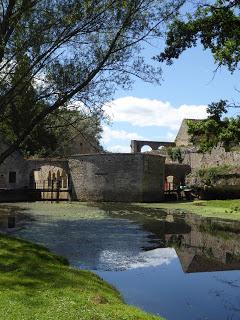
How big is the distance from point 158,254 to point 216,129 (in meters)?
5.20

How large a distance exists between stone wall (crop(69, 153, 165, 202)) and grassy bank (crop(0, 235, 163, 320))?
1128 inches

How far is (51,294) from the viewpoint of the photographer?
7914mm

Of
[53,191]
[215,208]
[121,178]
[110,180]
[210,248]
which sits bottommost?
[210,248]

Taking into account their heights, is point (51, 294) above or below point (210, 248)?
above

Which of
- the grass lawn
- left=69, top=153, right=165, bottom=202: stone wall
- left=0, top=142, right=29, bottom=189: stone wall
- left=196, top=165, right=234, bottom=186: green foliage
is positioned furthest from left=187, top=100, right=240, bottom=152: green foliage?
left=0, top=142, right=29, bottom=189: stone wall

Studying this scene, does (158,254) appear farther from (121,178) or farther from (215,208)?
(121,178)

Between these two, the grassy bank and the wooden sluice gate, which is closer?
the grassy bank

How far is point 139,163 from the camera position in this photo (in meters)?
40.1

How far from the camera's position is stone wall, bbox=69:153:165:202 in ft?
131

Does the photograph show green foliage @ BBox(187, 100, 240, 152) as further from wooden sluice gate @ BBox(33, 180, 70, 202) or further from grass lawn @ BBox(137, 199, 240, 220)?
wooden sluice gate @ BBox(33, 180, 70, 202)

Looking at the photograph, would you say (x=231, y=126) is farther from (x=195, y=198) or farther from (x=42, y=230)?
(x=195, y=198)

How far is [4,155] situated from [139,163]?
1045 inches

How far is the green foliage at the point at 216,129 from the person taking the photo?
39.7ft

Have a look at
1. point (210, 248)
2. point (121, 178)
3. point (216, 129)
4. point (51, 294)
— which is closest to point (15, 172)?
point (121, 178)
